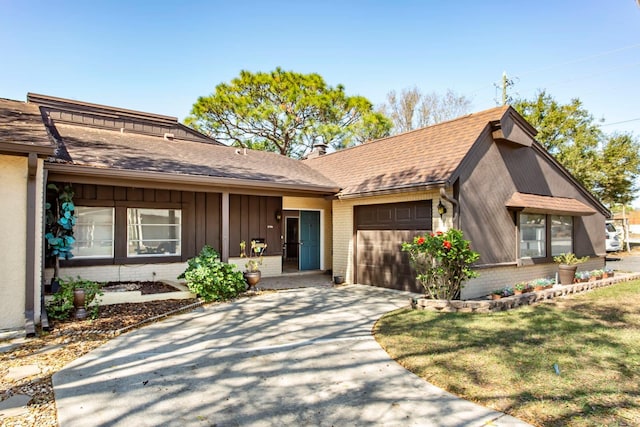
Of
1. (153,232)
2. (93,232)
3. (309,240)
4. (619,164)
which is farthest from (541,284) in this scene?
(619,164)

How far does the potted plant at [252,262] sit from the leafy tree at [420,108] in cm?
1819

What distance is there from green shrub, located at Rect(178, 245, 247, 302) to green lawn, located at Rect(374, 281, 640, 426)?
3.31 meters

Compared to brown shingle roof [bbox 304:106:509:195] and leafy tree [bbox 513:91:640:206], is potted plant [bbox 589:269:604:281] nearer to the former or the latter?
brown shingle roof [bbox 304:106:509:195]

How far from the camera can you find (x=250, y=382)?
12.2 ft

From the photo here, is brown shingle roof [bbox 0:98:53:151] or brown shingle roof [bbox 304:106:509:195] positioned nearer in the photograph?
brown shingle roof [bbox 0:98:53:151]

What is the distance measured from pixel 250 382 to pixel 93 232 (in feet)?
22.1

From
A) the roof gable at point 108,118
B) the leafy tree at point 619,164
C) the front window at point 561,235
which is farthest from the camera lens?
the leafy tree at point 619,164

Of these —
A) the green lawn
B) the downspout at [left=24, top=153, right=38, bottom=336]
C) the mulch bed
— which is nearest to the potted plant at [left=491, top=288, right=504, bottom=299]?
the green lawn

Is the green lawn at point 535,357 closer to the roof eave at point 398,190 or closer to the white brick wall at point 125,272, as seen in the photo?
the roof eave at point 398,190

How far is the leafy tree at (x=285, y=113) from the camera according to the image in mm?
22766

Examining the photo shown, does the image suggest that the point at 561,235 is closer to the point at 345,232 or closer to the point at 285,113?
the point at 345,232

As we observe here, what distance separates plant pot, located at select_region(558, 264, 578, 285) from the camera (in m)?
9.34

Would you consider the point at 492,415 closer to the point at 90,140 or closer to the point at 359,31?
the point at 90,140

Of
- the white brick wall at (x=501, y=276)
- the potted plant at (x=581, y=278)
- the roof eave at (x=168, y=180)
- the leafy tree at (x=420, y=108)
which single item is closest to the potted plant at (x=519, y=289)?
the white brick wall at (x=501, y=276)
